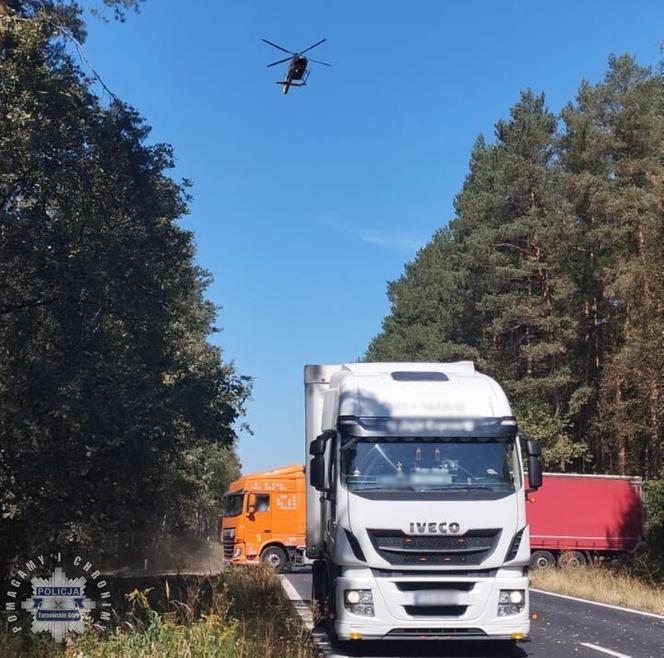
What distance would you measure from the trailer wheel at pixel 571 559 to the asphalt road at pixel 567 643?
1182 cm

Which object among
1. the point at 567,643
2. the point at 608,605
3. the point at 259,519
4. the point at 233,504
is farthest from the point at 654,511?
the point at 567,643

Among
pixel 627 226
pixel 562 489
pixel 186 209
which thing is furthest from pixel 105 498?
pixel 627 226

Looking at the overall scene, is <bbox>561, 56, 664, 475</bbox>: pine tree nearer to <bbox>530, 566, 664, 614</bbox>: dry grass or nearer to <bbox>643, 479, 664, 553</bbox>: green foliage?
<bbox>643, 479, 664, 553</bbox>: green foliage

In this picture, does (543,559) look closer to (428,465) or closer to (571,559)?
(571,559)

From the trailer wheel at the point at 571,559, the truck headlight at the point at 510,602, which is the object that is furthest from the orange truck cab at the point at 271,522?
the truck headlight at the point at 510,602

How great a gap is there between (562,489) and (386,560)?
19.9 metres

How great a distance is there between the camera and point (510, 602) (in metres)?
9.83

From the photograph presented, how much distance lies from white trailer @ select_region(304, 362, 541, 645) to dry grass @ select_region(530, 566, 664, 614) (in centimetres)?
823

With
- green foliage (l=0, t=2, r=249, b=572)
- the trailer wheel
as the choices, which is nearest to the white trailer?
green foliage (l=0, t=2, r=249, b=572)

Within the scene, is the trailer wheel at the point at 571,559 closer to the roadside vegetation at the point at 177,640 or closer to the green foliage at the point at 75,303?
the green foliage at the point at 75,303

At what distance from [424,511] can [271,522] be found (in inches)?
803

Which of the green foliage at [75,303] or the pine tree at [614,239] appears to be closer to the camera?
the green foliage at [75,303]

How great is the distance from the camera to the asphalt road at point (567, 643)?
1083cm

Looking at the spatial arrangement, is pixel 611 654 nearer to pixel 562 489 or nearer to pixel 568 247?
pixel 562 489
